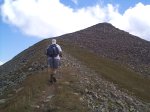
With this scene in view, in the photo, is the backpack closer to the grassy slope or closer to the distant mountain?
the grassy slope

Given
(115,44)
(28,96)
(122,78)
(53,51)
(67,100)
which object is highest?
(115,44)

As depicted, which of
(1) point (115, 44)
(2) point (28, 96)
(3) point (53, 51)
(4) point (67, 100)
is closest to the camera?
(4) point (67, 100)

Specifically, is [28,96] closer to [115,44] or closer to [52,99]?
[52,99]

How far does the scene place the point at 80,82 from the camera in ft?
128

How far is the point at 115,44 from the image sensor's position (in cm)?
13500

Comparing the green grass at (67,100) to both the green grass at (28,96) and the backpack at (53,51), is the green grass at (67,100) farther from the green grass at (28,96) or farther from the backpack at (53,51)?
the backpack at (53,51)

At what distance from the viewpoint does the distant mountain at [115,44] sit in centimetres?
11383

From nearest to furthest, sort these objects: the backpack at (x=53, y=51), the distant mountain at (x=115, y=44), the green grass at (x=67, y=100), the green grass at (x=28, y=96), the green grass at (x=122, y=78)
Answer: the green grass at (x=67, y=100), the green grass at (x=28, y=96), the backpack at (x=53, y=51), the green grass at (x=122, y=78), the distant mountain at (x=115, y=44)

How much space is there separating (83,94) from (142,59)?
278ft

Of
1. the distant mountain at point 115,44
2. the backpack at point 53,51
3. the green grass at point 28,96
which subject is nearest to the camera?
the green grass at point 28,96

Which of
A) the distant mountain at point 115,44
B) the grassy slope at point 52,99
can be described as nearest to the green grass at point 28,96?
the grassy slope at point 52,99

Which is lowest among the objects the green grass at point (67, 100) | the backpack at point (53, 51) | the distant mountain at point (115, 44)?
the green grass at point (67, 100)

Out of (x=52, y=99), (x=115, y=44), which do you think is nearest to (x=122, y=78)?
(x=52, y=99)

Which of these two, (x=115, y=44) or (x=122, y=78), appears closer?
(x=122, y=78)
